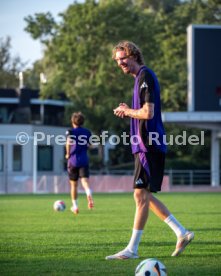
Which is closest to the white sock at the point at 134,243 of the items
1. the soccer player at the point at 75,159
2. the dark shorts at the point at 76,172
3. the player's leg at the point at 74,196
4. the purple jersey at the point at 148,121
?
the purple jersey at the point at 148,121

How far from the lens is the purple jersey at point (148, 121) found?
7.82 m

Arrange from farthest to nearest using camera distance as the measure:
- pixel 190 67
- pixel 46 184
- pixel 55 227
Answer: pixel 46 184 < pixel 190 67 < pixel 55 227

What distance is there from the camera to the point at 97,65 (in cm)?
5003

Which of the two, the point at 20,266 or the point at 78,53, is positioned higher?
the point at 78,53

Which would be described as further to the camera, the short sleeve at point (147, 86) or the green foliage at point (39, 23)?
the green foliage at point (39, 23)

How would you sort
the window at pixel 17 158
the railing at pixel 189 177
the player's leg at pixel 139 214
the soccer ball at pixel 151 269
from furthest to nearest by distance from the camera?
the window at pixel 17 158 → the railing at pixel 189 177 → the player's leg at pixel 139 214 → the soccer ball at pixel 151 269

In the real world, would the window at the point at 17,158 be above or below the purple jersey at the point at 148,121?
below

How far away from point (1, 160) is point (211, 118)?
43.6 feet

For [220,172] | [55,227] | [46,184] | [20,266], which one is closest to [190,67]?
[46,184]

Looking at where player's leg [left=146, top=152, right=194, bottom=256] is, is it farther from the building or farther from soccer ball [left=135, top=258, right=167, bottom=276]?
the building

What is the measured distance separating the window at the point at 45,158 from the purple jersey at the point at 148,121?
43.0m

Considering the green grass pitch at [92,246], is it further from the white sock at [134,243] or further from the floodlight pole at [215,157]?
the floodlight pole at [215,157]

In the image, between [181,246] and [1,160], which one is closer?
[181,246]

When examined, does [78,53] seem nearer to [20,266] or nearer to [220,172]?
[220,172]
